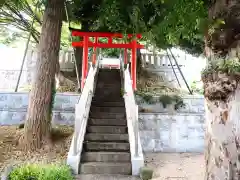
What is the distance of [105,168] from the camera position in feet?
17.6

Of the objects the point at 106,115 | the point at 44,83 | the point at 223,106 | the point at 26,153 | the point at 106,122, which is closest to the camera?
the point at 223,106

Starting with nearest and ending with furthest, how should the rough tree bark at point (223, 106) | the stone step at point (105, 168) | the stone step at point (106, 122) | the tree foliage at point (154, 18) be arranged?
1. the rough tree bark at point (223, 106)
2. the tree foliage at point (154, 18)
3. the stone step at point (105, 168)
4. the stone step at point (106, 122)

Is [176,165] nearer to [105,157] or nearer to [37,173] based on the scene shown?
[105,157]

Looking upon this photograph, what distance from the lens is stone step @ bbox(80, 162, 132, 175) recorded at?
17.5 ft

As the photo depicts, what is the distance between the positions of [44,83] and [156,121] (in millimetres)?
3393

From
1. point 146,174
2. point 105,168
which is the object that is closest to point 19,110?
point 105,168

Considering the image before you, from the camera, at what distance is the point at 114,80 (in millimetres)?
10492

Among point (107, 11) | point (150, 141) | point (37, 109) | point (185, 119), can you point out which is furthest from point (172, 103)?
point (37, 109)

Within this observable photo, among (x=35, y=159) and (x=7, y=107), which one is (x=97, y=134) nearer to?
(x=35, y=159)

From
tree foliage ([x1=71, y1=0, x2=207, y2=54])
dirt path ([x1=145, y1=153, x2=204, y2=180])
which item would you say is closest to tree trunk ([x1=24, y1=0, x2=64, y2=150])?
tree foliage ([x1=71, y1=0, x2=207, y2=54])

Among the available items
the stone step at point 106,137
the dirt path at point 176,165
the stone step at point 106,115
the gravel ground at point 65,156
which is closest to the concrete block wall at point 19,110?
the gravel ground at point 65,156

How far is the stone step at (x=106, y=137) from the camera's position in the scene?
631 centimetres

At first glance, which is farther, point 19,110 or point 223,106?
point 19,110

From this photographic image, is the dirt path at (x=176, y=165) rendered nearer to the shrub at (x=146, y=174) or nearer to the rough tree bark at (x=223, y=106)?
the shrub at (x=146, y=174)
